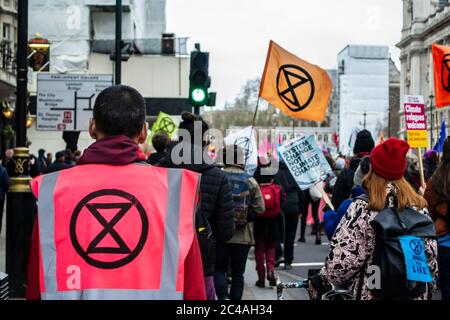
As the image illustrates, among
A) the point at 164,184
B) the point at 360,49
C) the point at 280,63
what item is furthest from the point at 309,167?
the point at 360,49

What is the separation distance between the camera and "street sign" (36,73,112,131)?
34.2ft

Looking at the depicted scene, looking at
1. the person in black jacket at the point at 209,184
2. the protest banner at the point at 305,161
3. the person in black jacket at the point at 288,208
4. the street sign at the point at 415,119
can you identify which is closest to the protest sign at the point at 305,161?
the protest banner at the point at 305,161

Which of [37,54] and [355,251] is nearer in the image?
[355,251]

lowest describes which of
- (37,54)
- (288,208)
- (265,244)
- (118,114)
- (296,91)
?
(265,244)

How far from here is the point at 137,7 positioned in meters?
42.1

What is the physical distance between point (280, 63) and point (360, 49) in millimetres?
94686

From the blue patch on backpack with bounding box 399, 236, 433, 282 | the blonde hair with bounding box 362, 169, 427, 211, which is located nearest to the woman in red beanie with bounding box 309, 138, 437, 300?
the blonde hair with bounding box 362, 169, 427, 211

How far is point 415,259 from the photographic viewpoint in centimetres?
381

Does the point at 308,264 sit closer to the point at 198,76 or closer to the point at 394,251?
the point at 198,76

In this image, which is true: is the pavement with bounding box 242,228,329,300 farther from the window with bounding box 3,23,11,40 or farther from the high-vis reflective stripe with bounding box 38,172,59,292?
the window with bounding box 3,23,11,40

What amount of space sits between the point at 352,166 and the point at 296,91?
229cm

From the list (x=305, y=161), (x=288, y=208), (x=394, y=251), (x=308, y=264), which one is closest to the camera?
(x=394, y=251)

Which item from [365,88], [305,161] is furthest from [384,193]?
[365,88]
